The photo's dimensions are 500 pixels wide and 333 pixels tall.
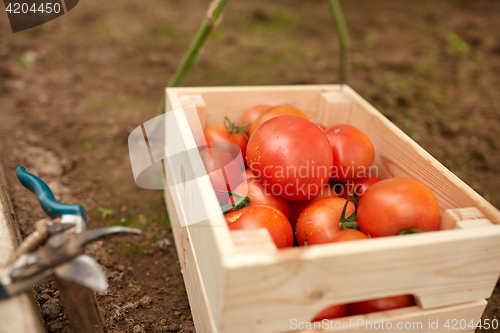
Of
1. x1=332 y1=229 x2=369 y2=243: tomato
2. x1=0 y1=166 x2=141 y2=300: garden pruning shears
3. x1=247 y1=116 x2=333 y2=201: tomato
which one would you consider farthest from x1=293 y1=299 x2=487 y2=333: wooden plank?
x1=0 y1=166 x2=141 y2=300: garden pruning shears

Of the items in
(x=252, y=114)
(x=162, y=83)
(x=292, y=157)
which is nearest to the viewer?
(x=292, y=157)

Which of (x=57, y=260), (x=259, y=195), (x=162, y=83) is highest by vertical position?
(x=57, y=260)

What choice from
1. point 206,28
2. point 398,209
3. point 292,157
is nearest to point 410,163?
point 398,209

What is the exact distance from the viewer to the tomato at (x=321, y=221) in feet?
3.41

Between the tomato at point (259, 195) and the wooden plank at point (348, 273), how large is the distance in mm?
374

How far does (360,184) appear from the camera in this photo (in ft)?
4.06

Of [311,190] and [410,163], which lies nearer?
[311,190]

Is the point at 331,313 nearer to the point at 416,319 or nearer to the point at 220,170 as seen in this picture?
the point at 416,319

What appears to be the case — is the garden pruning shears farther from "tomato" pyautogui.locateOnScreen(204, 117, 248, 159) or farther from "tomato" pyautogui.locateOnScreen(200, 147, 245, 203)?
"tomato" pyautogui.locateOnScreen(204, 117, 248, 159)

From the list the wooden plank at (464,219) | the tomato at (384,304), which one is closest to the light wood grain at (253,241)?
the tomato at (384,304)

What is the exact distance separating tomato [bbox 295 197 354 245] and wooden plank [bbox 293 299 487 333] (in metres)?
0.23

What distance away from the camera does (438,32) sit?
3.83m

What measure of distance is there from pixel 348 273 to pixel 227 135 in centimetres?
70

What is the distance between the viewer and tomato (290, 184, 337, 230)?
3.90 ft
